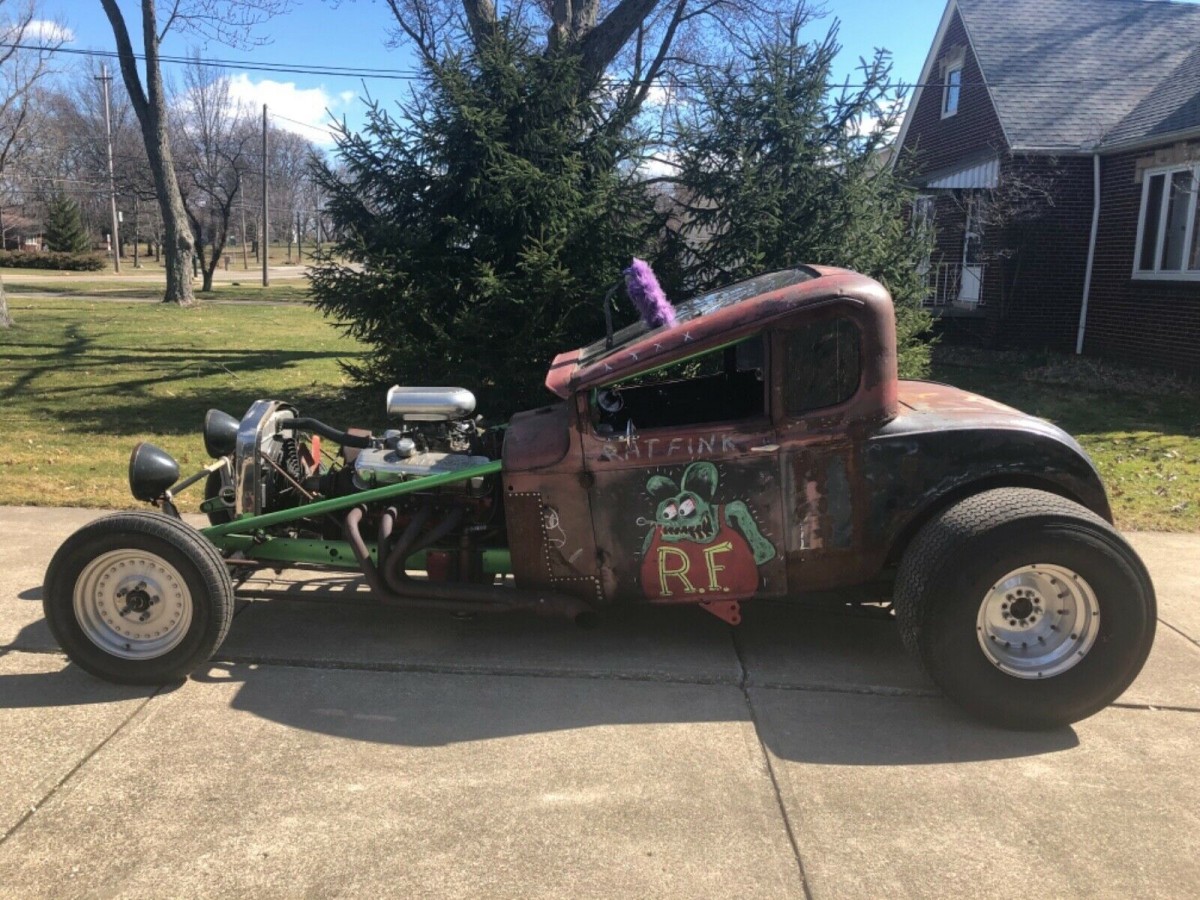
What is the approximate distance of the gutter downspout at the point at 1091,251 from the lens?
589 inches

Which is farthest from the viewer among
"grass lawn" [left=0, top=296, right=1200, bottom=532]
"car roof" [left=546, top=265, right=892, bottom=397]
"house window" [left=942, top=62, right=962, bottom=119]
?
"house window" [left=942, top=62, right=962, bottom=119]

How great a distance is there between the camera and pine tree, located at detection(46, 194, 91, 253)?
53.8 m

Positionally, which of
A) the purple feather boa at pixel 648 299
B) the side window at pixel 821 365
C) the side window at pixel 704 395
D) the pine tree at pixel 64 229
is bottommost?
the side window at pixel 704 395

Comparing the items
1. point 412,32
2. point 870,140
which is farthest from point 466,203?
point 412,32

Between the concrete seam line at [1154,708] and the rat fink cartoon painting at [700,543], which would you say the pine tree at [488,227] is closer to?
the rat fink cartoon painting at [700,543]

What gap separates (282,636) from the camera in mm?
4375

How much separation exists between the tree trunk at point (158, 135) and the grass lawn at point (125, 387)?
4.45 meters

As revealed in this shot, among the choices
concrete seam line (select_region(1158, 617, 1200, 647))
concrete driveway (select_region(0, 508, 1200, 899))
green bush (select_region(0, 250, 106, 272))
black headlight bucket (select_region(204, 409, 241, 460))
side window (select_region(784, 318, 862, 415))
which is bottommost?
concrete driveway (select_region(0, 508, 1200, 899))

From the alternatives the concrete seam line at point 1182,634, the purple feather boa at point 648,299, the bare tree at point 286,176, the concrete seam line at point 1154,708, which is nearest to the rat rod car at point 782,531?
the purple feather boa at point 648,299

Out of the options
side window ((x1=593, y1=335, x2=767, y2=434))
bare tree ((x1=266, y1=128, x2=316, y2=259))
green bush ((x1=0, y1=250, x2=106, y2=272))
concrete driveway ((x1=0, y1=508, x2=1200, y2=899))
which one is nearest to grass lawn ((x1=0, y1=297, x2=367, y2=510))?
concrete driveway ((x1=0, y1=508, x2=1200, y2=899))

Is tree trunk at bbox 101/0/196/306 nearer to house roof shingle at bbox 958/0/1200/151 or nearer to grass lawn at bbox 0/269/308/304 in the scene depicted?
grass lawn at bbox 0/269/308/304

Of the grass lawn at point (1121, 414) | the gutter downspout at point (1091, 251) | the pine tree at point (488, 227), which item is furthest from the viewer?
the gutter downspout at point (1091, 251)

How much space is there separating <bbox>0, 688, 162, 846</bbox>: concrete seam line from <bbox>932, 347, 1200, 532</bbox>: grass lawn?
621 cm

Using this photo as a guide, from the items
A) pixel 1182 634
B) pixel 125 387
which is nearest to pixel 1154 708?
pixel 1182 634
